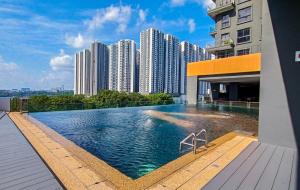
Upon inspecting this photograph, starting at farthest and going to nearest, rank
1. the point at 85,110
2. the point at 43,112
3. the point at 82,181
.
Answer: the point at 85,110 < the point at 43,112 < the point at 82,181

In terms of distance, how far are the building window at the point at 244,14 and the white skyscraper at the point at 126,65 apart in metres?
46.0

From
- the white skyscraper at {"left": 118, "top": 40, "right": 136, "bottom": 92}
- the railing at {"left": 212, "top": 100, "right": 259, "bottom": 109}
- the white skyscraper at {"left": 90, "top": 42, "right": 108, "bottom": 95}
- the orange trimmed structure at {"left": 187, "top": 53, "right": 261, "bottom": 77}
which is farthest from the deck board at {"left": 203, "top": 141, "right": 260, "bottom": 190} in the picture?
the white skyscraper at {"left": 90, "top": 42, "right": 108, "bottom": 95}

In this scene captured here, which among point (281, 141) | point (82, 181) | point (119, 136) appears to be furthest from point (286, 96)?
point (119, 136)

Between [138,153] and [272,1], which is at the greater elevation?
[272,1]

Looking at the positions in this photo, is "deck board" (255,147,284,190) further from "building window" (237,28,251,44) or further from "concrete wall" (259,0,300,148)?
"building window" (237,28,251,44)

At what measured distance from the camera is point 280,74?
5961 mm

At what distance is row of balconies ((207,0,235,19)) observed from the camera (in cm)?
2604

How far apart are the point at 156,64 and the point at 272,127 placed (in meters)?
60.4

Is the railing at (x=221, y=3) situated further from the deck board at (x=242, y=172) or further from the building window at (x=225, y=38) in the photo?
the deck board at (x=242, y=172)

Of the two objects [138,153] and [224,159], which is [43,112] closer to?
[138,153]

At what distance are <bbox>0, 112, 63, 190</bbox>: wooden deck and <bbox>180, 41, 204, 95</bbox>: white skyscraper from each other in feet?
232

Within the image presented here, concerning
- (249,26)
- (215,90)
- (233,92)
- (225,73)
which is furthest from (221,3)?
(233,92)

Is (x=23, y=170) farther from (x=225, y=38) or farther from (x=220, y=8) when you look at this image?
(x=220, y=8)

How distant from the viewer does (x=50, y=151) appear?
5.52 m
